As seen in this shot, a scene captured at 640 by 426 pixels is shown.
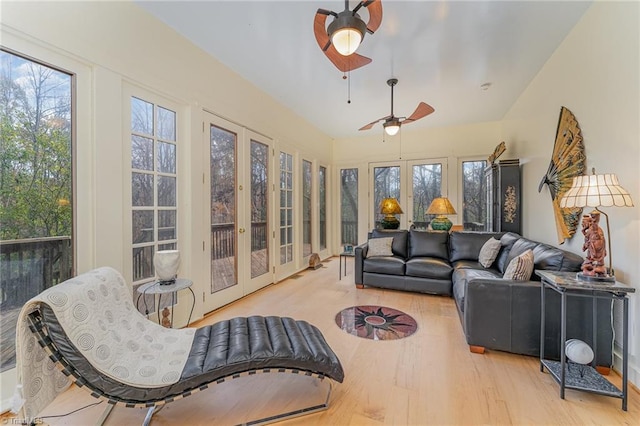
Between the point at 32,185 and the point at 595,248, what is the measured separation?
151 inches

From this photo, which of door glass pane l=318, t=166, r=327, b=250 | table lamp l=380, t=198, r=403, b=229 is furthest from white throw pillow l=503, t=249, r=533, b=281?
door glass pane l=318, t=166, r=327, b=250

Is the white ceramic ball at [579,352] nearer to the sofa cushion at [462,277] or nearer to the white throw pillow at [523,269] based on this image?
the white throw pillow at [523,269]

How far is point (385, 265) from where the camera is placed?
13.1ft

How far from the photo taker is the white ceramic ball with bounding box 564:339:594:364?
179 centimetres

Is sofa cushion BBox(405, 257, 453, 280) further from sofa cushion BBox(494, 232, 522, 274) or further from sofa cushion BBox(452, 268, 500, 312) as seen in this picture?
sofa cushion BBox(494, 232, 522, 274)

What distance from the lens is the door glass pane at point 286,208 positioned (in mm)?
4657

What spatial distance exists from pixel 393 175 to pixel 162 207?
4.93m

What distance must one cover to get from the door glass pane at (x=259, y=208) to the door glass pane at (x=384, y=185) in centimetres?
305

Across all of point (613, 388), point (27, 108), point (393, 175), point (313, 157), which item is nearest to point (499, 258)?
point (613, 388)

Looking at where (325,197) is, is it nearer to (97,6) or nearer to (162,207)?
(162,207)

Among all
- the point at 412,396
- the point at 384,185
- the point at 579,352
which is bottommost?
the point at 412,396

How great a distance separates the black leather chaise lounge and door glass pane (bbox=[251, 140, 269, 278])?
2.06 m

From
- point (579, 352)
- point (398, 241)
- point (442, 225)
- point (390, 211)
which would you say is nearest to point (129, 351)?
point (579, 352)

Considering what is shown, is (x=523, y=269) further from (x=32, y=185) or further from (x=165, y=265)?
(x=32, y=185)
